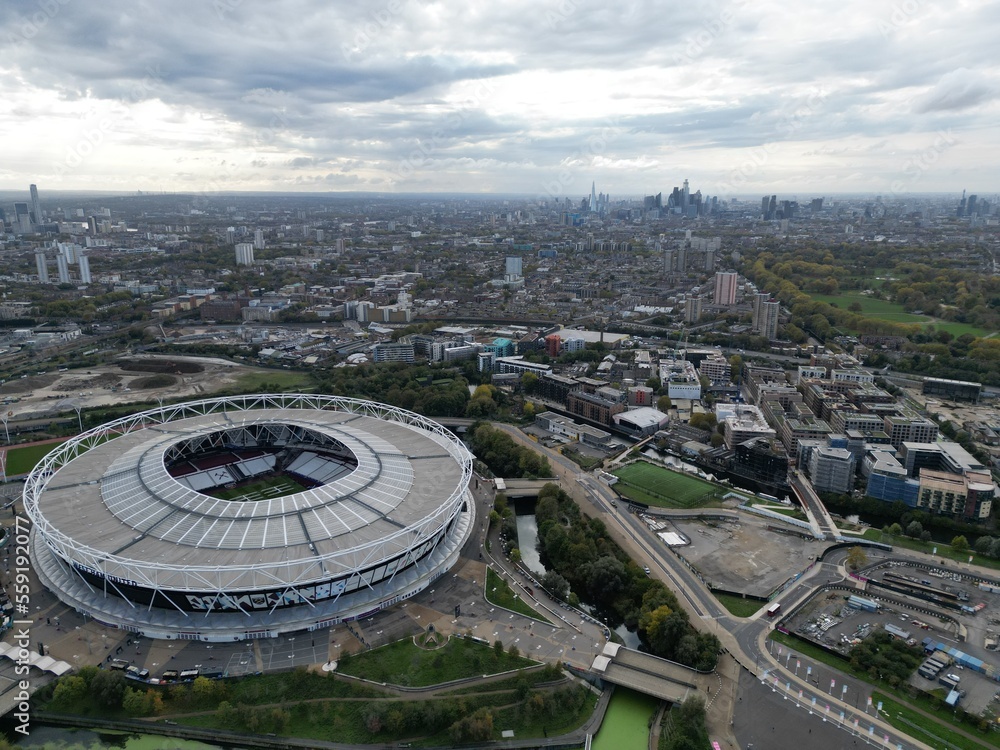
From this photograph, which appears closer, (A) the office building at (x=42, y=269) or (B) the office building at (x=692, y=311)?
(B) the office building at (x=692, y=311)

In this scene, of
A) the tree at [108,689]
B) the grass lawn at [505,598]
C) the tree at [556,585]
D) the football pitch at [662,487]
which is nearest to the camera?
the tree at [108,689]

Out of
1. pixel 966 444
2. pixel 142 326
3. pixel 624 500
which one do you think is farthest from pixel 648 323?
pixel 142 326

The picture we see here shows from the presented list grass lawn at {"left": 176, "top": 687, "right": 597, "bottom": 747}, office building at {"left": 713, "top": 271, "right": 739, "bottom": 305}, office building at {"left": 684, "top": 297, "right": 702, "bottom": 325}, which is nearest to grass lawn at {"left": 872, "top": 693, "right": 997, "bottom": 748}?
grass lawn at {"left": 176, "top": 687, "right": 597, "bottom": 747}

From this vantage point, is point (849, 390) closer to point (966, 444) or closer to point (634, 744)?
point (966, 444)

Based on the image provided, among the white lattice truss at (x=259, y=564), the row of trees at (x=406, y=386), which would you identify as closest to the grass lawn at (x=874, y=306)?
the row of trees at (x=406, y=386)

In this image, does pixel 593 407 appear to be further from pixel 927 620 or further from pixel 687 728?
pixel 687 728

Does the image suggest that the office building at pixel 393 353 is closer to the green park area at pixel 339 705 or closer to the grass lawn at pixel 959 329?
the green park area at pixel 339 705
